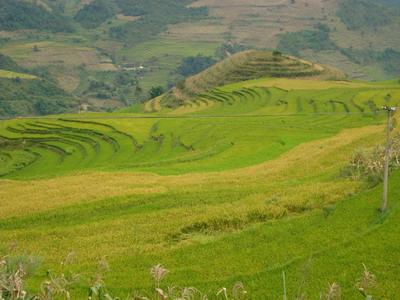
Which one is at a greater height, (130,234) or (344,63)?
(130,234)

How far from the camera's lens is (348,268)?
429 inches

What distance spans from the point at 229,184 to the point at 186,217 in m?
5.75

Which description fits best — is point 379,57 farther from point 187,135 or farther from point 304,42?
point 187,135

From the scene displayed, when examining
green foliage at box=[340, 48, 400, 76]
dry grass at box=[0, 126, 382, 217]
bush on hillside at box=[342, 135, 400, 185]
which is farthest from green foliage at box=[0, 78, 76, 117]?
bush on hillside at box=[342, 135, 400, 185]

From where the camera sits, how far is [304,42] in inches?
7534

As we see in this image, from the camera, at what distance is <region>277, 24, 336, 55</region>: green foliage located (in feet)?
605

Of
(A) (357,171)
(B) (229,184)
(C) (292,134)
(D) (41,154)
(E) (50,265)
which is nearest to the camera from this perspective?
(E) (50,265)

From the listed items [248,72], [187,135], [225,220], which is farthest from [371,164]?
[248,72]

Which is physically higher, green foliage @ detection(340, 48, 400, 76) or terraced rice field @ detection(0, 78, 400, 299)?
terraced rice field @ detection(0, 78, 400, 299)

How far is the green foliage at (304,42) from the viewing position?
184 metres

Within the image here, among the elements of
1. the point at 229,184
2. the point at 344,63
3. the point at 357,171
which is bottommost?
the point at 344,63

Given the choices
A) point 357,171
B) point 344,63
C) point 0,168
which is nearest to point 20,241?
point 357,171

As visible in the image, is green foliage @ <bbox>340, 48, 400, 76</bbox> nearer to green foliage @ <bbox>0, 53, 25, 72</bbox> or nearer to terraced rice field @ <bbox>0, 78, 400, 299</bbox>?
green foliage @ <bbox>0, 53, 25, 72</bbox>

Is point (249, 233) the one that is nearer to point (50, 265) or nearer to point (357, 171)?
point (50, 265)
